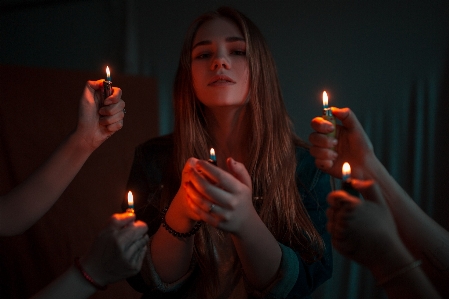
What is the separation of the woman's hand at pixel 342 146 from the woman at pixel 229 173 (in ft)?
0.68

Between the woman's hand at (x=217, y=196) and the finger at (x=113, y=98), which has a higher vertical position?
the finger at (x=113, y=98)

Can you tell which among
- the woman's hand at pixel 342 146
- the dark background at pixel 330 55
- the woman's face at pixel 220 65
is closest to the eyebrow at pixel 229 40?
the woman's face at pixel 220 65

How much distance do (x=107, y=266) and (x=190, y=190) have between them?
24cm

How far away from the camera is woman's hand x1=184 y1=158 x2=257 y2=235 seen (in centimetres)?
89

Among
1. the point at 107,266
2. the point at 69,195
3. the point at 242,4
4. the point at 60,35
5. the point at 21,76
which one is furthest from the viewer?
the point at 60,35

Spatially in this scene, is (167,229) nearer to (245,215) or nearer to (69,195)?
(245,215)

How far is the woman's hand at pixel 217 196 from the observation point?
0.89 m

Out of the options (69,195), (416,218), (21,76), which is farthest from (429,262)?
(21,76)

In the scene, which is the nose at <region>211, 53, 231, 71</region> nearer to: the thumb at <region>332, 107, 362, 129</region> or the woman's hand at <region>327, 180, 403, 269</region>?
the thumb at <region>332, 107, 362, 129</region>

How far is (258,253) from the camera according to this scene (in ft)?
3.38

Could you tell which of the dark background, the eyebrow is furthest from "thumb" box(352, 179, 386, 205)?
the dark background

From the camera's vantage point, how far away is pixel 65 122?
1932mm

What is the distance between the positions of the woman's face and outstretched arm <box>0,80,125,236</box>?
0.27 m

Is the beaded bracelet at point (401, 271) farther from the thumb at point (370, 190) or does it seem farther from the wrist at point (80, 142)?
the wrist at point (80, 142)
